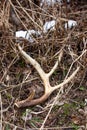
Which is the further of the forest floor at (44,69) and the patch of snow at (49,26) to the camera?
the patch of snow at (49,26)

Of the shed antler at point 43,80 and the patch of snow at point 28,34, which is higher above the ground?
the patch of snow at point 28,34

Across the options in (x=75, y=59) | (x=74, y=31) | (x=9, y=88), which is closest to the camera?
(x=9, y=88)

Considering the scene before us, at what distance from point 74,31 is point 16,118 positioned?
3.29 ft

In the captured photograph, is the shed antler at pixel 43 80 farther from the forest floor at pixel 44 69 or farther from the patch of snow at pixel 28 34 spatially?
the patch of snow at pixel 28 34

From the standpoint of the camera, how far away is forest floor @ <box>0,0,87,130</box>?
2.68 m

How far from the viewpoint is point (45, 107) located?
2756mm

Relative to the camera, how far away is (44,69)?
3035 millimetres

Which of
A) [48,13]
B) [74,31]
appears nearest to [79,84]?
[74,31]

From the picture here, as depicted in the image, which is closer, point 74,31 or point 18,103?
point 18,103

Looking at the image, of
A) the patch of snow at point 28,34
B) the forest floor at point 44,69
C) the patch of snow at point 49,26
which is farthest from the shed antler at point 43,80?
the patch of snow at point 49,26

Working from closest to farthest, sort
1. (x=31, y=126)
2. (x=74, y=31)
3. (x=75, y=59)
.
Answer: (x=31, y=126) < (x=75, y=59) < (x=74, y=31)

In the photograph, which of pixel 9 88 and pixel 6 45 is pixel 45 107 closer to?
pixel 9 88

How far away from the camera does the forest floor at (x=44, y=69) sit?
268cm

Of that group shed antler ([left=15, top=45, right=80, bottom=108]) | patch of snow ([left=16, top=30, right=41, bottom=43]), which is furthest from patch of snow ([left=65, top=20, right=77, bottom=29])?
shed antler ([left=15, top=45, right=80, bottom=108])
